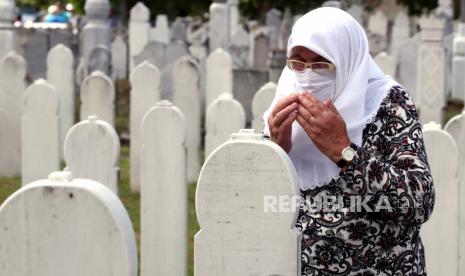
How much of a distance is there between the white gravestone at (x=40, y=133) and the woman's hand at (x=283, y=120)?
551cm

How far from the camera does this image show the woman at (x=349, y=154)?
3.08 meters

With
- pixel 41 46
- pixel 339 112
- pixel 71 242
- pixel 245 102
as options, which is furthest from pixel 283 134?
pixel 41 46

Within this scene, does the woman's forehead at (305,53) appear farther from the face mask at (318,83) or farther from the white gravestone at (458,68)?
the white gravestone at (458,68)

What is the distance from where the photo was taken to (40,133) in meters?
8.60

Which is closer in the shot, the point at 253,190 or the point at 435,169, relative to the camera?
the point at 253,190

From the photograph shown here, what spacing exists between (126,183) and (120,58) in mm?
7146

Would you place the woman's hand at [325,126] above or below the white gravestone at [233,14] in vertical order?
below

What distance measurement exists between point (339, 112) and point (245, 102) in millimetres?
8615

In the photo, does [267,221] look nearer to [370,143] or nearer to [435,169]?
[370,143]

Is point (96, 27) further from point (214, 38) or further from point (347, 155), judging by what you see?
point (347, 155)

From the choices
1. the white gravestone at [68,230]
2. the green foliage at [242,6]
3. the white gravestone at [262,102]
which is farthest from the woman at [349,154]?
the green foliage at [242,6]

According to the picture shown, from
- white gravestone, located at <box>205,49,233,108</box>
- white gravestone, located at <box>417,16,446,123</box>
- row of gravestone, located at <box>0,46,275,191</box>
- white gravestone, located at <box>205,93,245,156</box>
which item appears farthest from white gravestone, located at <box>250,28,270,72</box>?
white gravestone, located at <box>205,93,245,156</box>

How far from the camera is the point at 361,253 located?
316 cm

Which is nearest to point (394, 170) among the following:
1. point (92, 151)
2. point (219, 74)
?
point (92, 151)
